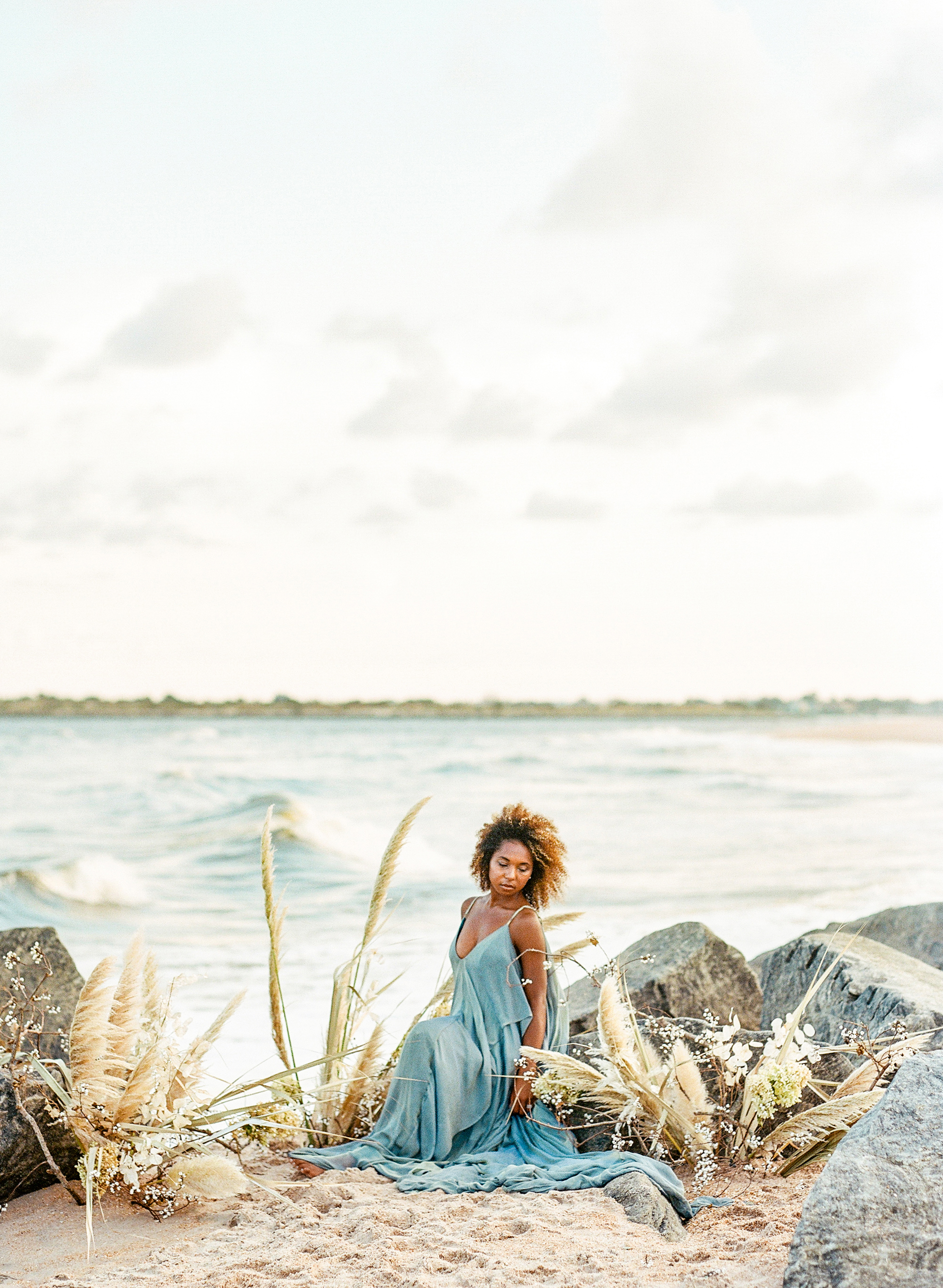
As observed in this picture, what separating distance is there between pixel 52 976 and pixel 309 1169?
1421mm

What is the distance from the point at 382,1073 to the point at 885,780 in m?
27.9

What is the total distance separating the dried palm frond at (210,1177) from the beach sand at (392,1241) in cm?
15

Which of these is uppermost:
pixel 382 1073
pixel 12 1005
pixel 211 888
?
pixel 12 1005

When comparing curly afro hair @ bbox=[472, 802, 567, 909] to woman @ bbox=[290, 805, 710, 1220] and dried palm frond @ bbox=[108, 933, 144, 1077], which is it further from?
dried palm frond @ bbox=[108, 933, 144, 1077]

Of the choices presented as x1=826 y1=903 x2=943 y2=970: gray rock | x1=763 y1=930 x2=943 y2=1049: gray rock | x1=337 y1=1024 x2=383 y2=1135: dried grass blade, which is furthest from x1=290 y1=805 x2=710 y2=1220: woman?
x1=826 y1=903 x2=943 y2=970: gray rock

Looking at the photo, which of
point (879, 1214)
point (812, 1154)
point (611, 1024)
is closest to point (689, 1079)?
point (611, 1024)

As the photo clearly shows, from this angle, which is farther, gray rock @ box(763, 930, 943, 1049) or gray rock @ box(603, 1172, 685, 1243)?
gray rock @ box(763, 930, 943, 1049)

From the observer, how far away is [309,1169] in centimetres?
466

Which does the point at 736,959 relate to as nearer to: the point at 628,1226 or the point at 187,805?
the point at 628,1226

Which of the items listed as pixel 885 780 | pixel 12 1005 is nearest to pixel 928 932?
pixel 12 1005

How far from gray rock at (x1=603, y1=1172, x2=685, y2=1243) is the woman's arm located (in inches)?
25.4

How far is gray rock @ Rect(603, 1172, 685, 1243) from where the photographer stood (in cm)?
402

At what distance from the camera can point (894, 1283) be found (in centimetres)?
315

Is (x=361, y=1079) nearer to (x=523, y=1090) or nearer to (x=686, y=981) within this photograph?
(x=523, y=1090)
